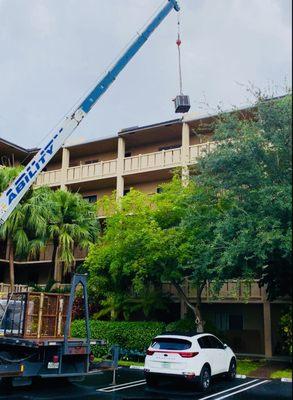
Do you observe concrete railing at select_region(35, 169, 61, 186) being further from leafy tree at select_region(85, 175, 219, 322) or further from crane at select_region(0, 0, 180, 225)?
crane at select_region(0, 0, 180, 225)

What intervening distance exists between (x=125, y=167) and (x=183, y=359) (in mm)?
18255

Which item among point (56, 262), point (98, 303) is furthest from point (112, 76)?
point (56, 262)

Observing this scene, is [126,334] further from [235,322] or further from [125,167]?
[125,167]

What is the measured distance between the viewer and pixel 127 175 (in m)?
29.8

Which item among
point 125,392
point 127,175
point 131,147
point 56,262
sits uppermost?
point 131,147

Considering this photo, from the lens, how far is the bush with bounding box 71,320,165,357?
20812 millimetres

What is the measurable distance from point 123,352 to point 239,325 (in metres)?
8.46

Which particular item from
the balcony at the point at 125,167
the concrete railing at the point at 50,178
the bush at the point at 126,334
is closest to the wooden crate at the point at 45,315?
the bush at the point at 126,334

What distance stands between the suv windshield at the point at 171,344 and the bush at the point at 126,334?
22.4 feet

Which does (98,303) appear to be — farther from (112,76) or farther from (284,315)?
(284,315)

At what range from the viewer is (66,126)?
671 inches

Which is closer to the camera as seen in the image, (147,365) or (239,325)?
Result: (147,365)

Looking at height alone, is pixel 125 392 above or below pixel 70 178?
below

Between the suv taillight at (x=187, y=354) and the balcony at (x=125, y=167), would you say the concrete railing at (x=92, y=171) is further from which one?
the suv taillight at (x=187, y=354)
